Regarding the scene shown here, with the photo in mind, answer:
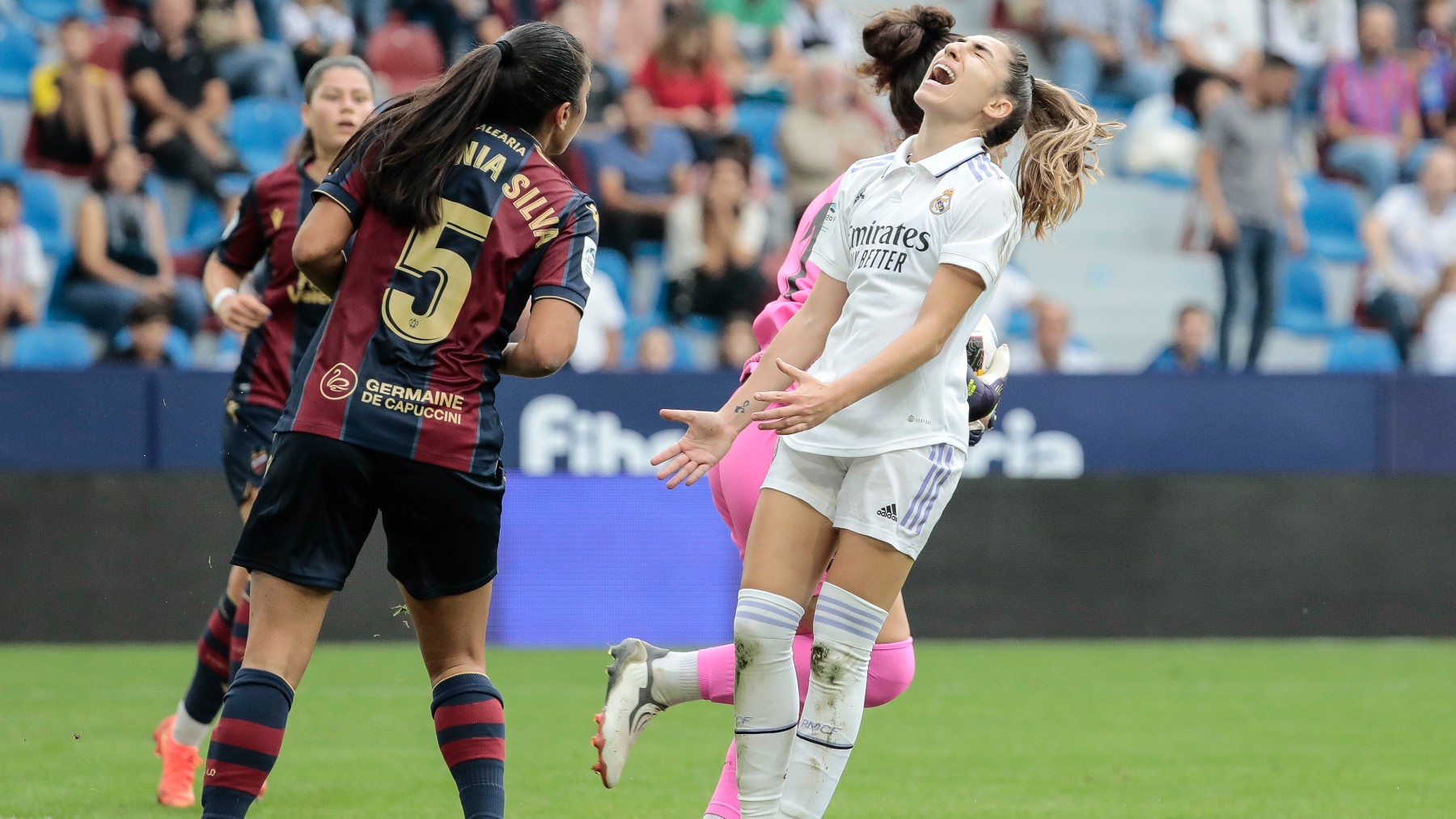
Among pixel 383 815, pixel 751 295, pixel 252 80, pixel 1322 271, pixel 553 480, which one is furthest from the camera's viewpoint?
pixel 1322 271

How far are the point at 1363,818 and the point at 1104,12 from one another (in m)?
10.3

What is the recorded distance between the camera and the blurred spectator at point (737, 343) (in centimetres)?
1082

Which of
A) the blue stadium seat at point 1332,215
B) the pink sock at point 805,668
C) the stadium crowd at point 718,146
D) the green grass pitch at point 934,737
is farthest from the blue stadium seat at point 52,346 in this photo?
the blue stadium seat at point 1332,215

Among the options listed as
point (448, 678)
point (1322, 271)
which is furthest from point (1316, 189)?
point (448, 678)

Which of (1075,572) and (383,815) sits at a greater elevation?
(383,815)

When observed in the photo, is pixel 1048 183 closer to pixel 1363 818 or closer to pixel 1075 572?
pixel 1363 818

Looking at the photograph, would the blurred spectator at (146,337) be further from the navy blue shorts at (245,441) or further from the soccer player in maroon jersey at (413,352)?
the soccer player in maroon jersey at (413,352)

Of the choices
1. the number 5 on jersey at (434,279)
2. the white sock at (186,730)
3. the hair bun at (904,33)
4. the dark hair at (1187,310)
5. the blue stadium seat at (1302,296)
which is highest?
the hair bun at (904,33)

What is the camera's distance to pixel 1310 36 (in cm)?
1455

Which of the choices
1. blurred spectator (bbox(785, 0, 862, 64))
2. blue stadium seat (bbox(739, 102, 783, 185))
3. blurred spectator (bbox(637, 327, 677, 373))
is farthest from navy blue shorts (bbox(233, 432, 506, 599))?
blurred spectator (bbox(785, 0, 862, 64))

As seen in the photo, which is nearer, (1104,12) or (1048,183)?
(1048,183)

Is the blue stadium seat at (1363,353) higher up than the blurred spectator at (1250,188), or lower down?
lower down

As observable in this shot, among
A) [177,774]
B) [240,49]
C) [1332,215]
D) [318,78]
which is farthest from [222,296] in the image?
[1332,215]

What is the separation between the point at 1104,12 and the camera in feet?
46.9
